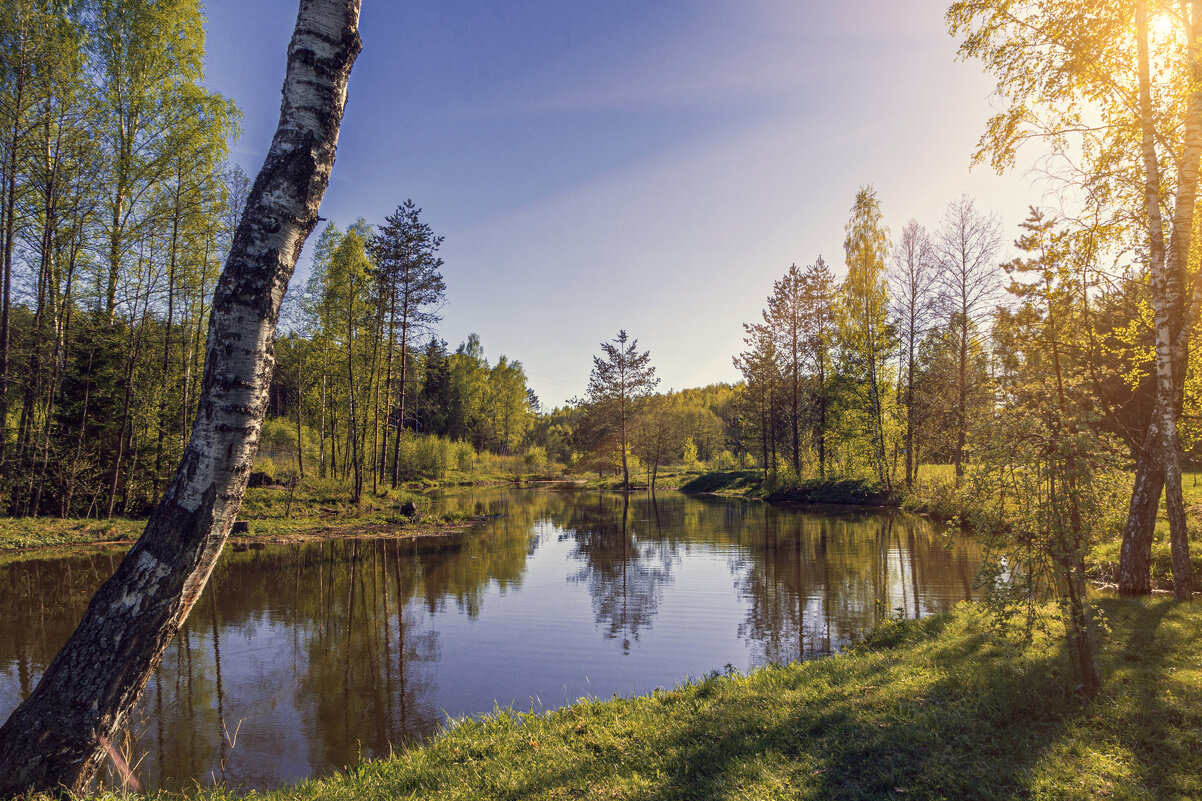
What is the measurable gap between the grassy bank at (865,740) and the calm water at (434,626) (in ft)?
5.03

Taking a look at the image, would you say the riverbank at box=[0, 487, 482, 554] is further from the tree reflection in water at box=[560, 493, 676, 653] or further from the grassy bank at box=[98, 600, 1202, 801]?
the grassy bank at box=[98, 600, 1202, 801]

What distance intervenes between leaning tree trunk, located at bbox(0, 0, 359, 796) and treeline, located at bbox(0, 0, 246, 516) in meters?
16.5

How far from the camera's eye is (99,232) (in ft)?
55.7

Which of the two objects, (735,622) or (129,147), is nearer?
(735,622)

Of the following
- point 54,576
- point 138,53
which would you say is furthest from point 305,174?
point 138,53

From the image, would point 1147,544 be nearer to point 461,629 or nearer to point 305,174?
point 461,629

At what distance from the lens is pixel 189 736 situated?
580 centimetres

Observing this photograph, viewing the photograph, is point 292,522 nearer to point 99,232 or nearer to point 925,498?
point 99,232

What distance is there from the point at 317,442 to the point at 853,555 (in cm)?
3113

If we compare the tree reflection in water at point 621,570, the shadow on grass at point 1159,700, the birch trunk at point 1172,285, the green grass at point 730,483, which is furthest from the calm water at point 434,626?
the green grass at point 730,483

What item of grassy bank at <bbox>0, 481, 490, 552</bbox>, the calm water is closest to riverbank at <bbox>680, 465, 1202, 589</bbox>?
the calm water

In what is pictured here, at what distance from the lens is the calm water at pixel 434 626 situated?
19.8ft

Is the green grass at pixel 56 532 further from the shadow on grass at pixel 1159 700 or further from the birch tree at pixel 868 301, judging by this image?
the birch tree at pixel 868 301

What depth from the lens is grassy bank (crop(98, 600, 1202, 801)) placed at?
11.8 feet
